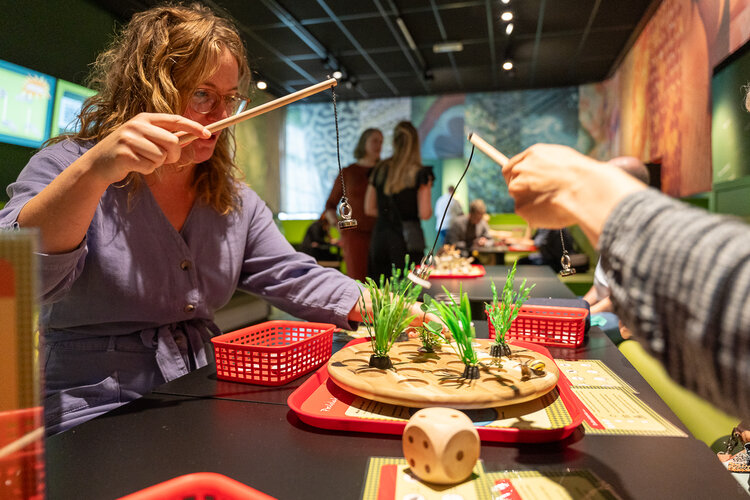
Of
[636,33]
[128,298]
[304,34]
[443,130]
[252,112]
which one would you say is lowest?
[128,298]

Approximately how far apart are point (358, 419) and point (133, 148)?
0.63 metres

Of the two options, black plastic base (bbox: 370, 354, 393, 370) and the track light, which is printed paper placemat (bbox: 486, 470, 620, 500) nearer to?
black plastic base (bbox: 370, 354, 393, 370)

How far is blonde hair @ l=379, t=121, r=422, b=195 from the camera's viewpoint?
11.5ft

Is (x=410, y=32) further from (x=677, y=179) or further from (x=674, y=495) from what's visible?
(x=674, y=495)

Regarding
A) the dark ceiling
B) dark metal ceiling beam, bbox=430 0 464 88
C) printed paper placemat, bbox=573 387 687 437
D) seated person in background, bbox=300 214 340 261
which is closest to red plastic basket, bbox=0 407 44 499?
printed paper placemat, bbox=573 387 687 437

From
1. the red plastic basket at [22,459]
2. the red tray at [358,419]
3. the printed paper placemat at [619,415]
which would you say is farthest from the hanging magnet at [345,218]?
the red plastic basket at [22,459]

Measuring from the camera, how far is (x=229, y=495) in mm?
519

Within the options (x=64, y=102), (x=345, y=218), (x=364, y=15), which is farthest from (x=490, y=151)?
(x=364, y=15)

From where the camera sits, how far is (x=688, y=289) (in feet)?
1.41

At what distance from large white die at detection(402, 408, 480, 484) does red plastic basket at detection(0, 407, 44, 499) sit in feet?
1.24

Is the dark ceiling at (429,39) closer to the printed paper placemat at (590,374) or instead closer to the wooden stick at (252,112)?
the wooden stick at (252,112)

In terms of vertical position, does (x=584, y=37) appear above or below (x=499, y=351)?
above

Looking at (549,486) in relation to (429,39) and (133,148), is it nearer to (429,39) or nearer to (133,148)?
(133,148)

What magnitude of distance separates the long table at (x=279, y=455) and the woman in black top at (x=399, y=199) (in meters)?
2.68
